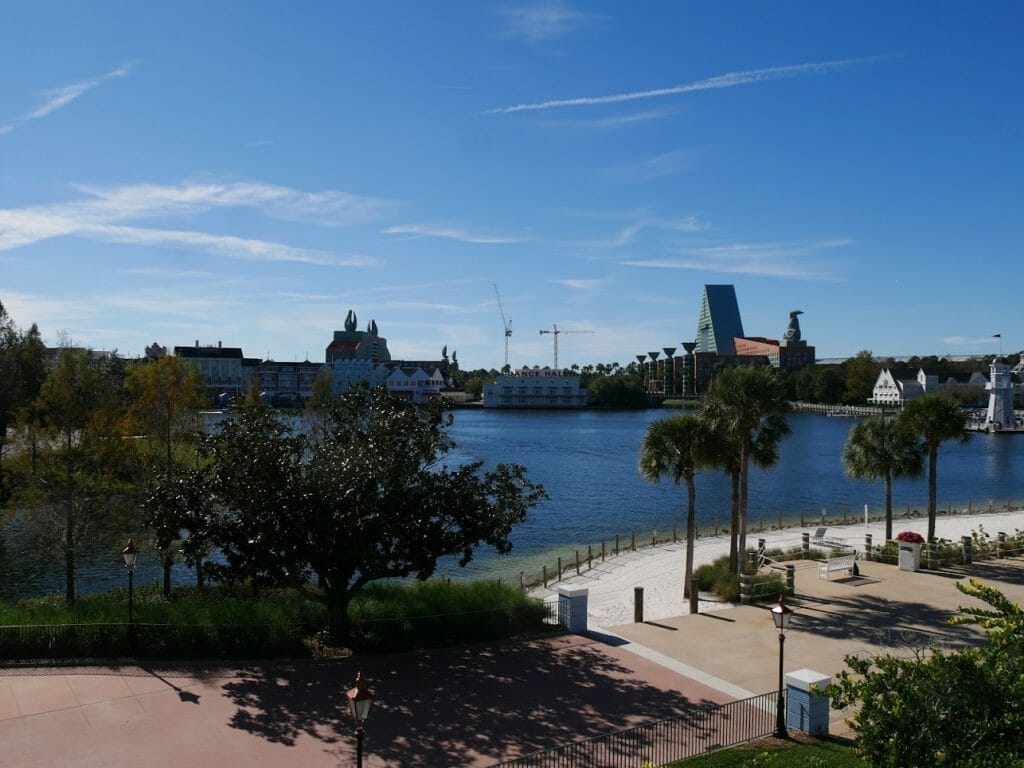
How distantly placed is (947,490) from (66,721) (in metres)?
64.5

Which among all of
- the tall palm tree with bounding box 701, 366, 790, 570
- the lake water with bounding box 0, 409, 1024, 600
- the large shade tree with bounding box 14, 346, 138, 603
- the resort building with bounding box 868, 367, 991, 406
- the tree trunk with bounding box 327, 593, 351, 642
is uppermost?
the resort building with bounding box 868, 367, 991, 406

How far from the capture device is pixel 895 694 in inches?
312

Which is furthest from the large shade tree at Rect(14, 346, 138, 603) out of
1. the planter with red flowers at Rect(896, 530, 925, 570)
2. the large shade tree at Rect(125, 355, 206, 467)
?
the planter with red flowers at Rect(896, 530, 925, 570)

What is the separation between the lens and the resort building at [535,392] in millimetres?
181375

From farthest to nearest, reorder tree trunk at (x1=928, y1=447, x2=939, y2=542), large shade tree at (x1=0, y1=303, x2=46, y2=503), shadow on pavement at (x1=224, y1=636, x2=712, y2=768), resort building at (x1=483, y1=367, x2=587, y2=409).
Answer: resort building at (x1=483, y1=367, x2=587, y2=409)
large shade tree at (x1=0, y1=303, x2=46, y2=503)
tree trunk at (x1=928, y1=447, x2=939, y2=542)
shadow on pavement at (x1=224, y1=636, x2=712, y2=768)

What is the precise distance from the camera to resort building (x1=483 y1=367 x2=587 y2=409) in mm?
181375

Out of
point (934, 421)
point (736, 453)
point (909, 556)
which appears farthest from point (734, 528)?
point (934, 421)

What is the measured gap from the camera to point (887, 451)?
30750 millimetres

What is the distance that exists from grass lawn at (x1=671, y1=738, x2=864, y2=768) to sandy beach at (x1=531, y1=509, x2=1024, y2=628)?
8389 mm

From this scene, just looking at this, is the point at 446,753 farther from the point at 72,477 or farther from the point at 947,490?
the point at 947,490

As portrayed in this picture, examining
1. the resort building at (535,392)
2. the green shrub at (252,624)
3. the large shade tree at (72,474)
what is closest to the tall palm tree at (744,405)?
the green shrub at (252,624)

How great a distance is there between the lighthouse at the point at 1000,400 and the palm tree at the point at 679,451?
119619 millimetres

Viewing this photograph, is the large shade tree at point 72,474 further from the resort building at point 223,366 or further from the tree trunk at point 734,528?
the resort building at point 223,366

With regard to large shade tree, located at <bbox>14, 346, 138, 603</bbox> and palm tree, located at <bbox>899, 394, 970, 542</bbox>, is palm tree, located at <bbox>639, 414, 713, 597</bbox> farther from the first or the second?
large shade tree, located at <bbox>14, 346, 138, 603</bbox>
